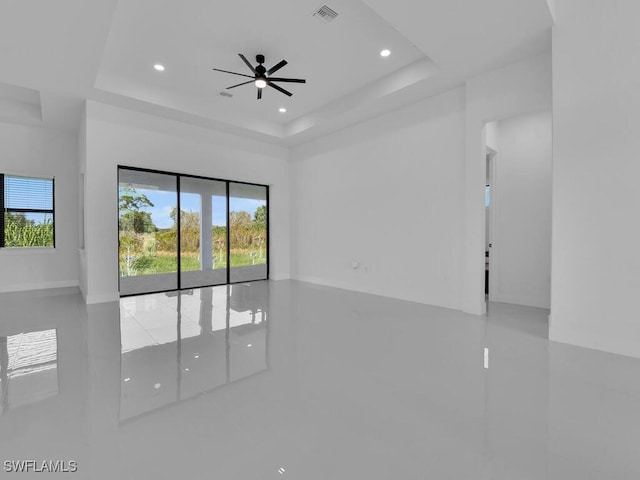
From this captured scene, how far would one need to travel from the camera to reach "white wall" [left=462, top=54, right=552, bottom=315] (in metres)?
3.96

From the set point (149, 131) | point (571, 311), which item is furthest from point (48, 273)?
point (571, 311)

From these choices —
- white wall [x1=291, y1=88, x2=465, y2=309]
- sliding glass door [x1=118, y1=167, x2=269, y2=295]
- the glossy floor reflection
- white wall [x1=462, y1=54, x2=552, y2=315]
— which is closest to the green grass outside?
sliding glass door [x1=118, y1=167, x2=269, y2=295]

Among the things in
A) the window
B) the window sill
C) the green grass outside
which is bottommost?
the green grass outside

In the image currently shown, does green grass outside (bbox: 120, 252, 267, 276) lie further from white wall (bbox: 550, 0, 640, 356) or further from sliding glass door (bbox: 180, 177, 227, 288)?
white wall (bbox: 550, 0, 640, 356)

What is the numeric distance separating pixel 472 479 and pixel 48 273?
26.7 ft

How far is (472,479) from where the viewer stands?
141 cm

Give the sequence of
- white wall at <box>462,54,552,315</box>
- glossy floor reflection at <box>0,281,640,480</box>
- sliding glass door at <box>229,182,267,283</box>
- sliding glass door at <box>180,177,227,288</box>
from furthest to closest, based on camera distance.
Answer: sliding glass door at <box>229,182,267,283</box> → sliding glass door at <box>180,177,227,288</box> → white wall at <box>462,54,552,315</box> → glossy floor reflection at <box>0,281,640,480</box>

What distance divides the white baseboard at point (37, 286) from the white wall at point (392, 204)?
507 cm

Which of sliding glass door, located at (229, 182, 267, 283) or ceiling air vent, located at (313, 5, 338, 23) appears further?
sliding glass door, located at (229, 182, 267, 283)

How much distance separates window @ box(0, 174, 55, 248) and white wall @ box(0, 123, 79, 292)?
145mm

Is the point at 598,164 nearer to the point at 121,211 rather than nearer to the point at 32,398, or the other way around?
the point at 32,398

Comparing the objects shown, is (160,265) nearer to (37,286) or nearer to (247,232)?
(247,232)

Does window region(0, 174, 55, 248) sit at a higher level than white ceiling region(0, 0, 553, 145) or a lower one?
lower

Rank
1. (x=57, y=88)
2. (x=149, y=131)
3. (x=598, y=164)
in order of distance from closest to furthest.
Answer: (x=598, y=164), (x=57, y=88), (x=149, y=131)
